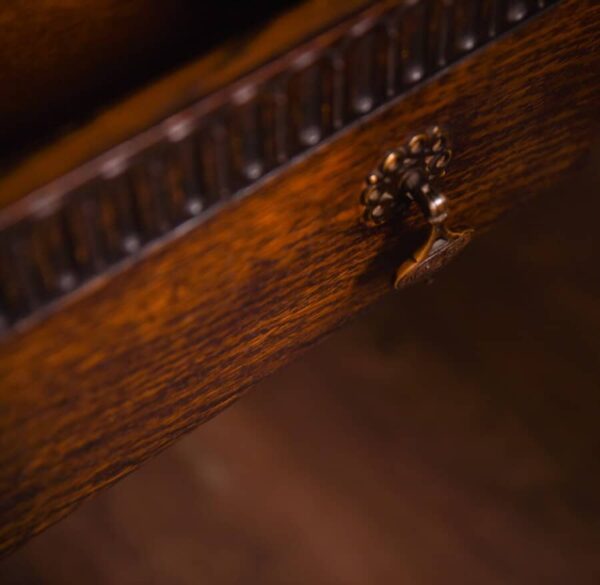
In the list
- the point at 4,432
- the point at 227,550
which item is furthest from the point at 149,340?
the point at 227,550

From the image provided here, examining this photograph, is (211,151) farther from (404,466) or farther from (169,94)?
(404,466)

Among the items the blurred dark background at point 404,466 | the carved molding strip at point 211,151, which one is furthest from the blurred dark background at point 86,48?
the blurred dark background at point 404,466

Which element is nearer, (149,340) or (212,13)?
(149,340)

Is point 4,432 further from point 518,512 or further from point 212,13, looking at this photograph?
point 518,512

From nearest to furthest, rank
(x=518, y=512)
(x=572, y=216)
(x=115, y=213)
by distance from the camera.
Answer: (x=115, y=213)
(x=518, y=512)
(x=572, y=216)

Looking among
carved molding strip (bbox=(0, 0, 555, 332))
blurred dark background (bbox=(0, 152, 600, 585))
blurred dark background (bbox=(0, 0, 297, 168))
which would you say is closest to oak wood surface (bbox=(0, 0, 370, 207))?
carved molding strip (bbox=(0, 0, 555, 332))

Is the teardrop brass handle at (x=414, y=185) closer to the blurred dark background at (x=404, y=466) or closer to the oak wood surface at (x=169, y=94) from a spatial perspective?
the oak wood surface at (x=169, y=94)
